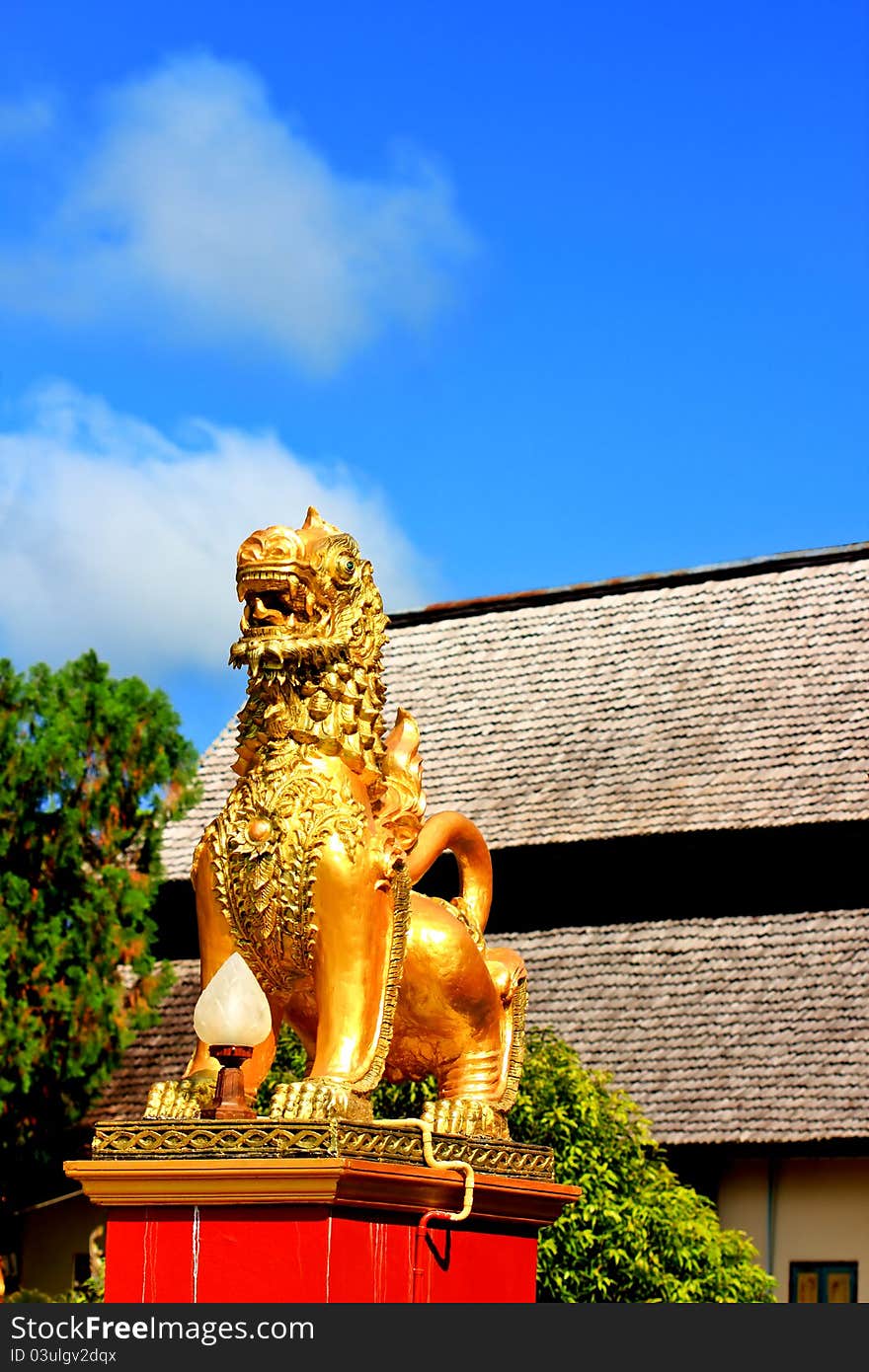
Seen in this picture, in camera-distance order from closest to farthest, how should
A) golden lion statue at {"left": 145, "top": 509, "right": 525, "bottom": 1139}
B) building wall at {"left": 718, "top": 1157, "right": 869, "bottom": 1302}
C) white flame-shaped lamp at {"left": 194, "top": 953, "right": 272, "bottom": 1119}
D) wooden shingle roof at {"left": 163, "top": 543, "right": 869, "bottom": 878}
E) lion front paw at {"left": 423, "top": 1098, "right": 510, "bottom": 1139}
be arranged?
white flame-shaped lamp at {"left": 194, "top": 953, "right": 272, "bottom": 1119}
golden lion statue at {"left": 145, "top": 509, "right": 525, "bottom": 1139}
lion front paw at {"left": 423, "top": 1098, "right": 510, "bottom": 1139}
building wall at {"left": 718, "top": 1157, "right": 869, "bottom": 1302}
wooden shingle roof at {"left": 163, "top": 543, "right": 869, "bottom": 878}

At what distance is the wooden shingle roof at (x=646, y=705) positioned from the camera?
15.2 meters

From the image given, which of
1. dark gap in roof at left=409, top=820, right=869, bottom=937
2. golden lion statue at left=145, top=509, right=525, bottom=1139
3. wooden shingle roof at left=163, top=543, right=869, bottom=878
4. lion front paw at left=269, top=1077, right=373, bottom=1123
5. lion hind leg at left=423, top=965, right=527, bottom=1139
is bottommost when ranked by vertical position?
lion front paw at left=269, top=1077, right=373, bottom=1123

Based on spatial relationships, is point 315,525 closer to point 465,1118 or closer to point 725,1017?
point 465,1118

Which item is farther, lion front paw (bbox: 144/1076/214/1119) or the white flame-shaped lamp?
lion front paw (bbox: 144/1076/214/1119)

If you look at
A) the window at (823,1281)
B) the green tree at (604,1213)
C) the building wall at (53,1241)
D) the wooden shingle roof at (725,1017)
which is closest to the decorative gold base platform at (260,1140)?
the green tree at (604,1213)

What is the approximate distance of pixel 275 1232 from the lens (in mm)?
4660

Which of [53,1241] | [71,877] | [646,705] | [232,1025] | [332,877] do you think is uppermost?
[646,705]

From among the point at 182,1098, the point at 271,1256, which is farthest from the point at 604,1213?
the point at 271,1256

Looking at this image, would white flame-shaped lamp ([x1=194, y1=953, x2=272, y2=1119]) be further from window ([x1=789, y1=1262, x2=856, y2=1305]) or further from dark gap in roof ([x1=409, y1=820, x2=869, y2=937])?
dark gap in roof ([x1=409, y1=820, x2=869, y2=937])

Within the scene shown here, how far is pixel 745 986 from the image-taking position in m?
14.3

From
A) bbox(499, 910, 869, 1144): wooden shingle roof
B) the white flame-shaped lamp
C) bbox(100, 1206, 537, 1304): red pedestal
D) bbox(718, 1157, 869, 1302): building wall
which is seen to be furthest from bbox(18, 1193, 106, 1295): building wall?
the white flame-shaped lamp

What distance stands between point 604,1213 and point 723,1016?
3981 mm

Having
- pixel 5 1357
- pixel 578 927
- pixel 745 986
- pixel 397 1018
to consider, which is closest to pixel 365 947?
pixel 397 1018

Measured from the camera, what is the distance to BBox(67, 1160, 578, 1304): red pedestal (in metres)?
4.62
